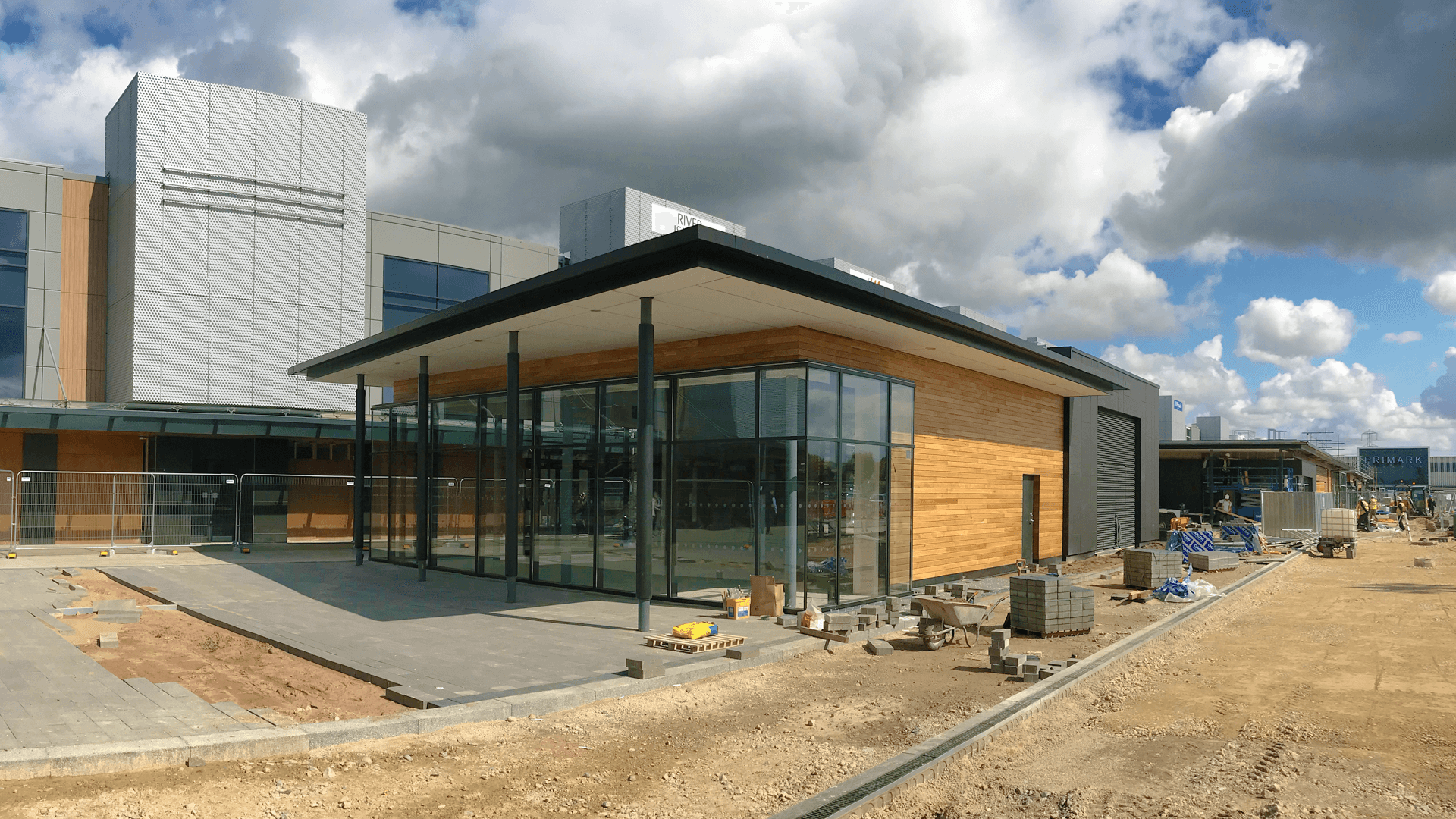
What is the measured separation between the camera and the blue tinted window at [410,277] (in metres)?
34.2

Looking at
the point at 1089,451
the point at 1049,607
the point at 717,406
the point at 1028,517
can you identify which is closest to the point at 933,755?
the point at 1049,607

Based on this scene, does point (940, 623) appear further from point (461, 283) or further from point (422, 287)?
point (461, 283)

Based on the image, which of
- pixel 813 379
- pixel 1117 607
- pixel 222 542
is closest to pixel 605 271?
pixel 813 379

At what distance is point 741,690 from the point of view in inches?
366

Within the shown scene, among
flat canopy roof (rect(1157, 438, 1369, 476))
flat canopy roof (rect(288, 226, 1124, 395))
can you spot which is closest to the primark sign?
flat canopy roof (rect(1157, 438, 1369, 476))

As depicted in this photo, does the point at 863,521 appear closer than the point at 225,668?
No

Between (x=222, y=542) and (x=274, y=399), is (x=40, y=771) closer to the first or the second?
(x=222, y=542)

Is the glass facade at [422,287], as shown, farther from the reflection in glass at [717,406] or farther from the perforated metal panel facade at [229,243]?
the reflection in glass at [717,406]

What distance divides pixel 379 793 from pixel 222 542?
23.8m

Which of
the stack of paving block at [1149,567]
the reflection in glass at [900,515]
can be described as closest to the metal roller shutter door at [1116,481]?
the stack of paving block at [1149,567]

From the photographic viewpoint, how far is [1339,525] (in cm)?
3052

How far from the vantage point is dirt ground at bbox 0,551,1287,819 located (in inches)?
225

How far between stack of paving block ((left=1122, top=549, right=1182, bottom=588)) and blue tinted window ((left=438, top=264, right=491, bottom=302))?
2651 centimetres

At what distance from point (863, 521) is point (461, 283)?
26336 mm
